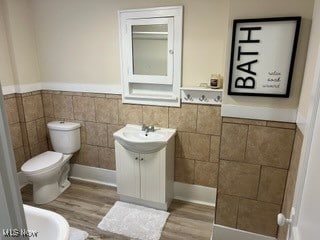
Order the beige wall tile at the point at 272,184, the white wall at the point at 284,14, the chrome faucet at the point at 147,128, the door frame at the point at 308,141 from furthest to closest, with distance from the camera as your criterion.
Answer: the chrome faucet at the point at 147,128 < the beige wall tile at the point at 272,184 < the white wall at the point at 284,14 < the door frame at the point at 308,141

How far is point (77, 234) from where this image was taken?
2.11m

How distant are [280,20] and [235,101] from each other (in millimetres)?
596

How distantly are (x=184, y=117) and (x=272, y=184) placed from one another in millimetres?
1020

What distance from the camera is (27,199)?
8.63 ft

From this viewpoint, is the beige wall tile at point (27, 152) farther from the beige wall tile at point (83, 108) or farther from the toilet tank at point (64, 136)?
the beige wall tile at point (83, 108)

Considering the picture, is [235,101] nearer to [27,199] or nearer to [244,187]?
[244,187]

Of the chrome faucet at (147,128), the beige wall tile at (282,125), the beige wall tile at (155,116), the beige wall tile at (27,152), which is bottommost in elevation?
the beige wall tile at (27,152)

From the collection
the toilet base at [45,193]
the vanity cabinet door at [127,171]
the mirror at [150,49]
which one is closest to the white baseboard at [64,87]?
the mirror at [150,49]

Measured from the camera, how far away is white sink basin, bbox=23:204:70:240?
135cm

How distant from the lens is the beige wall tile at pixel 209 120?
88.8 inches

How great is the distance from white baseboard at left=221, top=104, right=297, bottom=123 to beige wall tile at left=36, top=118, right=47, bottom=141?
2360 mm

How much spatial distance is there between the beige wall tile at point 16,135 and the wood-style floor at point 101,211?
0.58 m

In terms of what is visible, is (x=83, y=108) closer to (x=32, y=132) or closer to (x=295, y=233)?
(x=32, y=132)

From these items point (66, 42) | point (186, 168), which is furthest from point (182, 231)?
point (66, 42)
